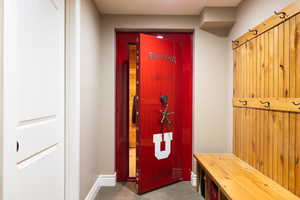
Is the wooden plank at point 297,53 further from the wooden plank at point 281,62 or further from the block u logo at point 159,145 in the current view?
the block u logo at point 159,145

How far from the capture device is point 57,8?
1.75 m

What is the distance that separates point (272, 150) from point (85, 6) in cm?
228

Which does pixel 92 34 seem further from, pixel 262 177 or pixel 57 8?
pixel 262 177

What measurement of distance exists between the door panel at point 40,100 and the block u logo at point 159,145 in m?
1.40

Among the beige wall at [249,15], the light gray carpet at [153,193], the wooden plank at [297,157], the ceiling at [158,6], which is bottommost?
the light gray carpet at [153,193]

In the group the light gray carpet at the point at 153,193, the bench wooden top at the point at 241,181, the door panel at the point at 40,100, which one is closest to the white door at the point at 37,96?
the door panel at the point at 40,100

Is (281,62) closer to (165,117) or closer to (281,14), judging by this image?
(281,14)

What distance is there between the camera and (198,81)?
3.14 m

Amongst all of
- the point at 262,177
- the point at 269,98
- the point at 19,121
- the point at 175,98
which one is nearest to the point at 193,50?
the point at 175,98

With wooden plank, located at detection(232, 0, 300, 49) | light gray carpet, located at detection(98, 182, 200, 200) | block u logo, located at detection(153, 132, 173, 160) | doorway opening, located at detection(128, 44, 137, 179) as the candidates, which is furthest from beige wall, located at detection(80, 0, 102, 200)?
wooden plank, located at detection(232, 0, 300, 49)

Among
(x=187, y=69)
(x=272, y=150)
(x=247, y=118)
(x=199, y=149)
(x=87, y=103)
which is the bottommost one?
(x=199, y=149)

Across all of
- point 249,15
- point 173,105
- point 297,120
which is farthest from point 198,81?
point 297,120

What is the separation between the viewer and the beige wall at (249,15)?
1983 mm

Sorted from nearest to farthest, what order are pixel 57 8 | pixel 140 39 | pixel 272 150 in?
pixel 57 8 < pixel 272 150 < pixel 140 39
